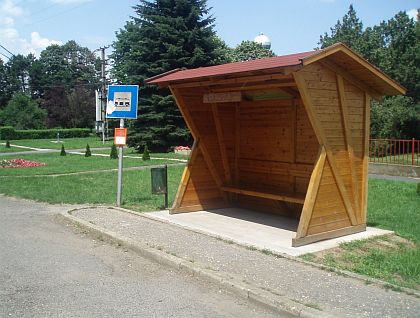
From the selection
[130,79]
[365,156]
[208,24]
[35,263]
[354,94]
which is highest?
[208,24]

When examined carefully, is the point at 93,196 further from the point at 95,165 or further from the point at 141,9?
the point at 141,9

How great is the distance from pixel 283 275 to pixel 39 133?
62363 mm

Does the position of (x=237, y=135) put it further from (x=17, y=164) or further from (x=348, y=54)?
(x=17, y=164)

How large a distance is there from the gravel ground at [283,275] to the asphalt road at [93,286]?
18.3 inches

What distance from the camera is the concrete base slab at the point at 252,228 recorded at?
7642mm

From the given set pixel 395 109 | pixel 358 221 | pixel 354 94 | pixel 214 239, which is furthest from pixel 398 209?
pixel 395 109

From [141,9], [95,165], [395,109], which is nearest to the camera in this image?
[95,165]

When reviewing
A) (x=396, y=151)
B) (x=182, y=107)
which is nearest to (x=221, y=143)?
(x=182, y=107)

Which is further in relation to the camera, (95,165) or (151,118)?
(151,118)

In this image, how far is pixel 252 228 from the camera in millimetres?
9047

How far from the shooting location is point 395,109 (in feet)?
97.2

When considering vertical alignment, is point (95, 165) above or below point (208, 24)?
below

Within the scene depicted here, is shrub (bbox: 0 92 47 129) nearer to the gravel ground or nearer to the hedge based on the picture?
the hedge

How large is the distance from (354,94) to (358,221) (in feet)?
7.55
